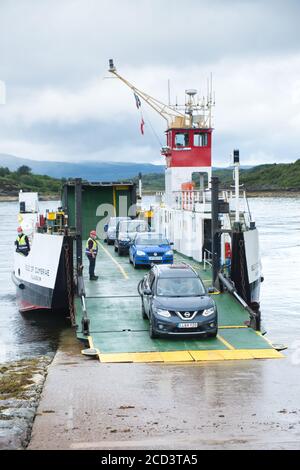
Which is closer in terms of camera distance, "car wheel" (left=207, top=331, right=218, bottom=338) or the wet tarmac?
the wet tarmac

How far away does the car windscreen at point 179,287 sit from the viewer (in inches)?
589

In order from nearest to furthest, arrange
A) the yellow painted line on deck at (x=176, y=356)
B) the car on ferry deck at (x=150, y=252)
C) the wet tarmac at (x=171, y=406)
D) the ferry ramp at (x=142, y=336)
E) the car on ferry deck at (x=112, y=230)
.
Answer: the wet tarmac at (x=171, y=406), the yellow painted line on deck at (x=176, y=356), the ferry ramp at (x=142, y=336), the car on ferry deck at (x=150, y=252), the car on ferry deck at (x=112, y=230)

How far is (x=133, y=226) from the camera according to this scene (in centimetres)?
2709

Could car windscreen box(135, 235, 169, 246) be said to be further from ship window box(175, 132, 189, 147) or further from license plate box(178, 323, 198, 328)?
license plate box(178, 323, 198, 328)

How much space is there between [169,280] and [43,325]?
650cm

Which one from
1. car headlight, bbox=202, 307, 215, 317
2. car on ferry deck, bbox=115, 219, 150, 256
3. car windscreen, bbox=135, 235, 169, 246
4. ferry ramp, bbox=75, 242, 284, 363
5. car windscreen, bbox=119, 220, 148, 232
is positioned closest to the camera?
ferry ramp, bbox=75, 242, 284, 363

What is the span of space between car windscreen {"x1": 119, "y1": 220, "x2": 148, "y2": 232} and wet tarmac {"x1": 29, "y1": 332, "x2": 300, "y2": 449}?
13414 millimetres

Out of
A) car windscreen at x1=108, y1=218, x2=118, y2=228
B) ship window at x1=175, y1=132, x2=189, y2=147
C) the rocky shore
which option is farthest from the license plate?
car windscreen at x1=108, y1=218, x2=118, y2=228

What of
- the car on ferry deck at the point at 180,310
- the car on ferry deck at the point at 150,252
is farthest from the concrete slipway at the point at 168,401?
the car on ferry deck at the point at 150,252

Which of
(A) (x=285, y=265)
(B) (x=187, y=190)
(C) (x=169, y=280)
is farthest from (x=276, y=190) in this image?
(C) (x=169, y=280)

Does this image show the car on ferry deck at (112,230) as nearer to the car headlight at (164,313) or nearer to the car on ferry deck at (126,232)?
the car on ferry deck at (126,232)

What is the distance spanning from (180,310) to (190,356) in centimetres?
114

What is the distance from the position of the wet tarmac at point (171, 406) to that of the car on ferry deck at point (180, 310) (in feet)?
4.57

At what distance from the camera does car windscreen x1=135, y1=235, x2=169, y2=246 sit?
2305 centimetres
